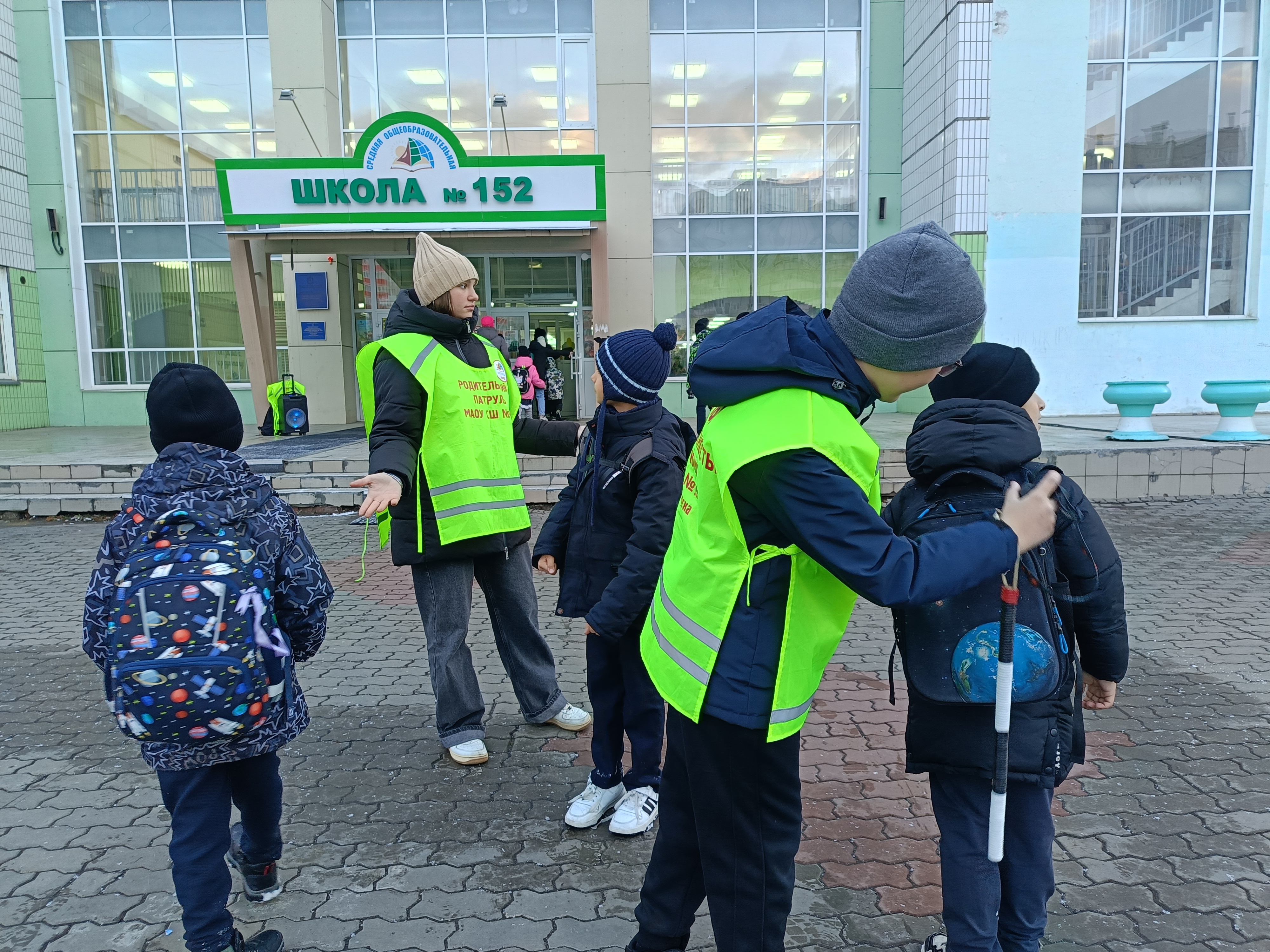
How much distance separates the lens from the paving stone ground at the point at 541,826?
248 cm

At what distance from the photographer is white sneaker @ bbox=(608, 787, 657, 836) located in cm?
294

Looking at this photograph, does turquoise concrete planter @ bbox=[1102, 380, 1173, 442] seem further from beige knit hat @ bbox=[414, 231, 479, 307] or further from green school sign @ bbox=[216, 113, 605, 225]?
beige knit hat @ bbox=[414, 231, 479, 307]

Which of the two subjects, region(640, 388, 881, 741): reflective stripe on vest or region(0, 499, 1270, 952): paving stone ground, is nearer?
region(640, 388, 881, 741): reflective stripe on vest

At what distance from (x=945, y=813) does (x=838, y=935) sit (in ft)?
2.24

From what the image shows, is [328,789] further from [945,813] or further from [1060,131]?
[1060,131]

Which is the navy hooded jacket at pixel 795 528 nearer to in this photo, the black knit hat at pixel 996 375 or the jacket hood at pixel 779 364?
the jacket hood at pixel 779 364

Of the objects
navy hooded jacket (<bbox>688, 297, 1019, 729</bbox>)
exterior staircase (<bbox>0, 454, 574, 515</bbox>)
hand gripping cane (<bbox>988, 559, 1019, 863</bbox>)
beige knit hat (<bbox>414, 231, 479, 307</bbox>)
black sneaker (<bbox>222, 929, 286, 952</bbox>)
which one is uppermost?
beige knit hat (<bbox>414, 231, 479, 307</bbox>)

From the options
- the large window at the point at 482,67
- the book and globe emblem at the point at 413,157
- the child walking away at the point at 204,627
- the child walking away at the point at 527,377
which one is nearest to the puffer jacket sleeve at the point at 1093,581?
the child walking away at the point at 204,627

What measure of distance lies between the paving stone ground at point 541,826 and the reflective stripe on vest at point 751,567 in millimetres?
1135

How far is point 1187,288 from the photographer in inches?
586

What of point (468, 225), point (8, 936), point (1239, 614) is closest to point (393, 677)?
point (8, 936)

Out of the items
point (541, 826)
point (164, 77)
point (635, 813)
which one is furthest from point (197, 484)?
point (164, 77)

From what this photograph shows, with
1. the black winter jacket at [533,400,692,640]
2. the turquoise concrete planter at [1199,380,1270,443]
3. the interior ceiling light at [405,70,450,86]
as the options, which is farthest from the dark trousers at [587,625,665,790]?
the interior ceiling light at [405,70,450,86]

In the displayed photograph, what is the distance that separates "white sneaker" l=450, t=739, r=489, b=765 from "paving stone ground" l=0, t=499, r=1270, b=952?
0.17 feet
